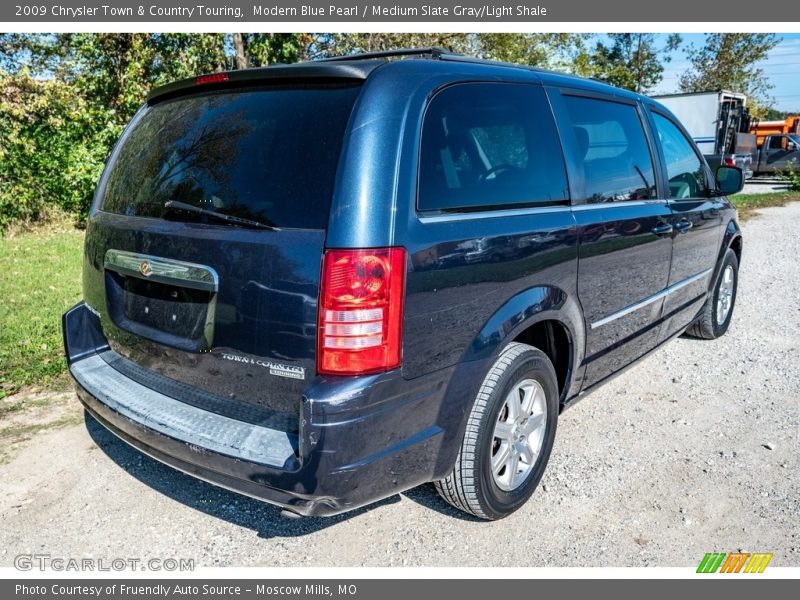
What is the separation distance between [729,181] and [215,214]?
169 inches

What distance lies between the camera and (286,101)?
2.44 m

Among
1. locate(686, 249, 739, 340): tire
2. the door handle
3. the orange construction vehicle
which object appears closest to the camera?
the door handle

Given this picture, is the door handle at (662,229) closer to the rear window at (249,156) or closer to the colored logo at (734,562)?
the colored logo at (734,562)

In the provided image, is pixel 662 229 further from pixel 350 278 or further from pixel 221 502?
pixel 221 502

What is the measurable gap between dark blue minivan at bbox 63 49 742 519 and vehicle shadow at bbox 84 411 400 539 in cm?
56

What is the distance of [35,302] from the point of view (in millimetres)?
5953

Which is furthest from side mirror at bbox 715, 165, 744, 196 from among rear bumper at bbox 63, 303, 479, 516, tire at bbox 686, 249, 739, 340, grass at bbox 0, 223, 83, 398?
grass at bbox 0, 223, 83, 398

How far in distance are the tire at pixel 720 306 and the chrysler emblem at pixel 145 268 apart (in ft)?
14.3

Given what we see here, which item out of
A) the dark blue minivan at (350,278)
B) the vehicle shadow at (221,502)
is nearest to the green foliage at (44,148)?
the dark blue minivan at (350,278)

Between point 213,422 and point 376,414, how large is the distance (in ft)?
2.22

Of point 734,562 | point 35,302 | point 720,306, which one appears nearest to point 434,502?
point 734,562

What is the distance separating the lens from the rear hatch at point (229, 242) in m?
2.22

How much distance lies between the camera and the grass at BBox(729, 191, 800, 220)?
15.3 meters

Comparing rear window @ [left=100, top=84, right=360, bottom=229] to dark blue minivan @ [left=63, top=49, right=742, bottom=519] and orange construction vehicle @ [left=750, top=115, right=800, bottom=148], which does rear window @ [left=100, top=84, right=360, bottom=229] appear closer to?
dark blue minivan @ [left=63, top=49, right=742, bottom=519]
